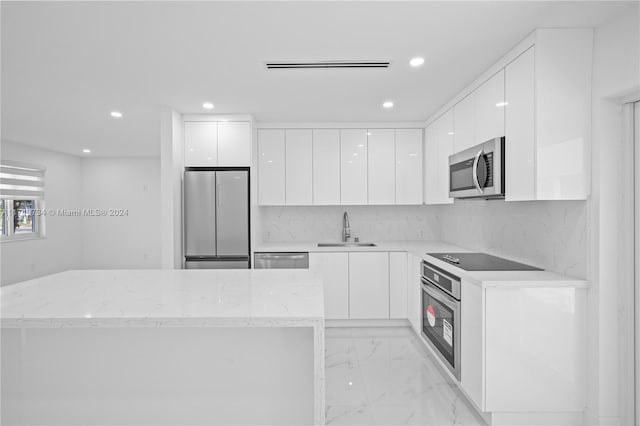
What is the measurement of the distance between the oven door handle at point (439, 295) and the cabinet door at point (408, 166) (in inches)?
49.2

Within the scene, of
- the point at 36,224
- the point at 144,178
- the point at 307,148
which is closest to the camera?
the point at 307,148

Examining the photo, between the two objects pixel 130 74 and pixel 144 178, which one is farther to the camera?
pixel 144 178

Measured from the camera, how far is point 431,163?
12.6 ft

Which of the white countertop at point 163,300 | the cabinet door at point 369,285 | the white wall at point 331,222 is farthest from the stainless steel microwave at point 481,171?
the white wall at point 331,222

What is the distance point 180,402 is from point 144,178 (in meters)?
6.38

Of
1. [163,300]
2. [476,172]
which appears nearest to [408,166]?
[476,172]

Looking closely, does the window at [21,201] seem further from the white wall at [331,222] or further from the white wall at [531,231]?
the white wall at [531,231]

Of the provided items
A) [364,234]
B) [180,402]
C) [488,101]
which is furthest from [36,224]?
[488,101]

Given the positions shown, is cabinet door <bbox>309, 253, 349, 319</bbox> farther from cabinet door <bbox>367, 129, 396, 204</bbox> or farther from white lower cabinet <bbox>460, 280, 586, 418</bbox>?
white lower cabinet <bbox>460, 280, 586, 418</bbox>

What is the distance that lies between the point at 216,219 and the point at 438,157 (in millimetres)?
2441

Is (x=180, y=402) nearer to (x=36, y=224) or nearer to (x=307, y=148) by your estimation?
(x=307, y=148)

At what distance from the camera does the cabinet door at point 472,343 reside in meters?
2.12

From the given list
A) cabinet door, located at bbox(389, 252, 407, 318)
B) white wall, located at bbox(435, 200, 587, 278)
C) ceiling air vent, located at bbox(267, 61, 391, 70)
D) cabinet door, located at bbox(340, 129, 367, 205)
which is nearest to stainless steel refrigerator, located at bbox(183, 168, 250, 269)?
cabinet door, located at bbox(340, 129, 367, 205)

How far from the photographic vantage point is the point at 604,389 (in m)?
1.97
